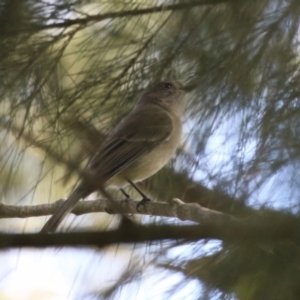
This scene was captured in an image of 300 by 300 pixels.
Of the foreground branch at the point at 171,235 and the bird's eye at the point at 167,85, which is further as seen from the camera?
the bird's eye at the point at 167,85

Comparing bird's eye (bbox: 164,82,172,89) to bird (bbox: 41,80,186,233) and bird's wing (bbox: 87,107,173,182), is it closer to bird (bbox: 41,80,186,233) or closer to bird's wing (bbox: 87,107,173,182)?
bird (bbox: 41,80,186,233)

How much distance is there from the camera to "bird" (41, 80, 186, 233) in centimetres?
266

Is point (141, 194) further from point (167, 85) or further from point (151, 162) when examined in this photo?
point (167, 85)

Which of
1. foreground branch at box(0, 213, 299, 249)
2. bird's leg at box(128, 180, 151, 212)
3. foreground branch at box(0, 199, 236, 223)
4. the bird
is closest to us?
foreground branch at box(0, 213, 299, 249)

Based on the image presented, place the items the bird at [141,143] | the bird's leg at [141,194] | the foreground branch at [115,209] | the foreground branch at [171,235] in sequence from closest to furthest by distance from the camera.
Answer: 1. the foreground branch at [171,235]
2. the foreground branch at [115,209]
3. the bird's leg at [141,194]
4. the bird at [141,143]

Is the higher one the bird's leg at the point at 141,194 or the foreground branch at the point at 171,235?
the bird's leg at the point at 141,194

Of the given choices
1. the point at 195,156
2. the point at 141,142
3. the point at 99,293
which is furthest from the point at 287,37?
the point at 141,142

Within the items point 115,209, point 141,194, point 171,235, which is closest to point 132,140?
point 141,194

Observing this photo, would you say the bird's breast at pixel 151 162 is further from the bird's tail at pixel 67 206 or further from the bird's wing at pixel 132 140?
the bird's tail at pixel 67 206

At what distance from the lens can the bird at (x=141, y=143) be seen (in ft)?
8.72

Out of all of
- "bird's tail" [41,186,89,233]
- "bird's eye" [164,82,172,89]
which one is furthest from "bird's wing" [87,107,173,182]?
"bird's tail" [41,186,89,233]

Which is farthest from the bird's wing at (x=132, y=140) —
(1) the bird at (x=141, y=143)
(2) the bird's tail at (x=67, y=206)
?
(2) the bird's tail at (x=67, y=206)

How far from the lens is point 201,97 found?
1973 millimetres

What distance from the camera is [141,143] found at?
10.1 feet
